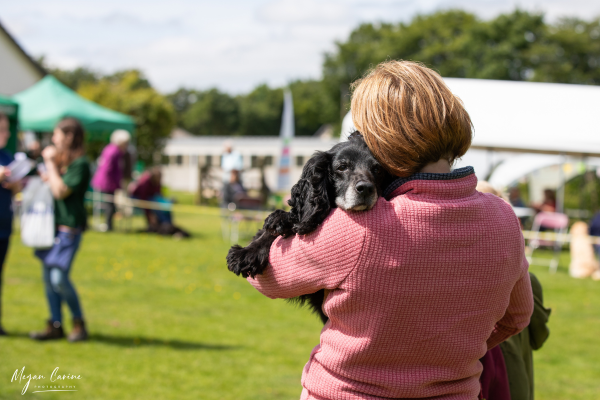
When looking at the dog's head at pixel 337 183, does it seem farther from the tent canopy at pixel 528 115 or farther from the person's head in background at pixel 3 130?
the tent canopy at pixel 528 115

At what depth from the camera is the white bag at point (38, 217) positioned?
5051mm

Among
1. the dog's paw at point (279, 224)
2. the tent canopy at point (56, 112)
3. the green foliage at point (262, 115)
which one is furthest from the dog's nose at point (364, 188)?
the green foliage at point (262, 115)

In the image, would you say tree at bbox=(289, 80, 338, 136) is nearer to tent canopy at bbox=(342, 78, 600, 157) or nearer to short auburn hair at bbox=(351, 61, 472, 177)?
tent canopy at bbox=(342, 78, 600, 157)

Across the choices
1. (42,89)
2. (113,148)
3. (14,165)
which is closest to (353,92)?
(14,165)

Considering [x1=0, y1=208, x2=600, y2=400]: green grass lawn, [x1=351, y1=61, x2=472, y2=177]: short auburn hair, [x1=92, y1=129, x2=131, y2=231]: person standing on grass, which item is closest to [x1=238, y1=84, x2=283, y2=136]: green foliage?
[x1=92, y1=129, x2=131, y2=231]: person standing on grass

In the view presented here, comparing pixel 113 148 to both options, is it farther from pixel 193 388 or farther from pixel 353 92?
pixel 353 92

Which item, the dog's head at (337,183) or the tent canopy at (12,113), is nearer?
the dog's head at (337,183)

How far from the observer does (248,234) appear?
14.7 meters

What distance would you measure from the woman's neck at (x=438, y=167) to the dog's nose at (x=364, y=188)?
159mm

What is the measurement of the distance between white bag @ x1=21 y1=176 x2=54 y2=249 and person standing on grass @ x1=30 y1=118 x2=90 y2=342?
0.08m

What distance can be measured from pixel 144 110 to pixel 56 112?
1545 centimetres

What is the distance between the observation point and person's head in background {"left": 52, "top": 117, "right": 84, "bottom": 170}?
528 cm

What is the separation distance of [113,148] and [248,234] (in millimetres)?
3908

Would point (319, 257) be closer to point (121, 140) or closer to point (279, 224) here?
point (279, 224)
